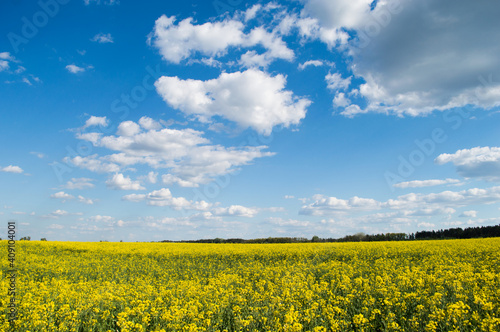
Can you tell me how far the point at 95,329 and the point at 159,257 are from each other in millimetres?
18350

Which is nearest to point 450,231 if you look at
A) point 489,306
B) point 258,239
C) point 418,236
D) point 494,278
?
point 418,236

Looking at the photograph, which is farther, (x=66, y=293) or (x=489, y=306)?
(x=66, y=293)

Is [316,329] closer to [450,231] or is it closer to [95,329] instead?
[95,329]

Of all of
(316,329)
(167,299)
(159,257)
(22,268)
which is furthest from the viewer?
(159,257)

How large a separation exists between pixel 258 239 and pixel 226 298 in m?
57.8

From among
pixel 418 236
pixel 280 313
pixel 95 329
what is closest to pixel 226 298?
pixel 280 313

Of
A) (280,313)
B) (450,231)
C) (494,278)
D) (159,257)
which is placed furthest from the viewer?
(450,231)

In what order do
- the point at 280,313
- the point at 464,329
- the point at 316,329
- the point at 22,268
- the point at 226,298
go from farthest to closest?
the point at 22,268, the point at 226,298, the point at 280,313, the point at 464,329, the point at 316,329

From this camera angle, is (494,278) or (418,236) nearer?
(494,278)

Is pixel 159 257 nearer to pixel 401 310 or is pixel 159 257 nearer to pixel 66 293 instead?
pixel 66 293

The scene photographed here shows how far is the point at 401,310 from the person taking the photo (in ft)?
24.5

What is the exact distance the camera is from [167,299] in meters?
9.02

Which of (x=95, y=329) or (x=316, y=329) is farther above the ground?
(x=316, y=329)

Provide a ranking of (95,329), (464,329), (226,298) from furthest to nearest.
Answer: (226,298) → (95,329) → (464,329)
